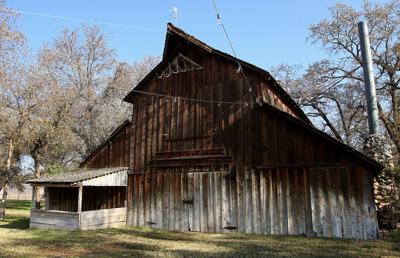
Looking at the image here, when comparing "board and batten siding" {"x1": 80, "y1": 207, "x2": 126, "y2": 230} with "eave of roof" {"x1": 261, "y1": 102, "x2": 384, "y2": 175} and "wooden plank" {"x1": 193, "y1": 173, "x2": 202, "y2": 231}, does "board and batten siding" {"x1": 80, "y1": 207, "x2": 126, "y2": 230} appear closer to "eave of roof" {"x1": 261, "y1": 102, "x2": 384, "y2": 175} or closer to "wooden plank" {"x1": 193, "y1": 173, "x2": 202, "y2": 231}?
"wooden plank" {"x1": 193, "y1": 173, "x2": 202, "y2": 231}

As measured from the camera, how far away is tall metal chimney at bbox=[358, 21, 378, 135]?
17.0 m

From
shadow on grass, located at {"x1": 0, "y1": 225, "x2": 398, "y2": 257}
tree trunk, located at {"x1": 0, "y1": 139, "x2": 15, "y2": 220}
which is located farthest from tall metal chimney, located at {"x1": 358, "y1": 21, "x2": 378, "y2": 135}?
tree trunk, located at {"x1": 0, "y1": 139, "x2": 15, "y2": 220}

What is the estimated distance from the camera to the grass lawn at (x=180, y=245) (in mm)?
11172

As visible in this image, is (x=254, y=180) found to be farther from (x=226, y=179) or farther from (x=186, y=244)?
(x=186, y=244)

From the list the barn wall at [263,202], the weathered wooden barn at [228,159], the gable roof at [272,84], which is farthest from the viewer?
the weathered wooden barn at [228,159]

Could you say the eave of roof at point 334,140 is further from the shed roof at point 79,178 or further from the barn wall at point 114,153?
the shed roof at point 79,178

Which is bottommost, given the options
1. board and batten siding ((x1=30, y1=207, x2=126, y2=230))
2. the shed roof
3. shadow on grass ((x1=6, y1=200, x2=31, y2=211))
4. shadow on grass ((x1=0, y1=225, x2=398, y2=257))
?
shadow on grass ((x1=0, y1=225, x2=398, y2=257))

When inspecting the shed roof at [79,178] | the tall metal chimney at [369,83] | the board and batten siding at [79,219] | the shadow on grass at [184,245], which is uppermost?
the tall metal chimney at [369,83]

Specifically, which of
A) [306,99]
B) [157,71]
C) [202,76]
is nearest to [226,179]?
[202,76]

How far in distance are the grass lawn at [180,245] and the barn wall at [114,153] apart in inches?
179

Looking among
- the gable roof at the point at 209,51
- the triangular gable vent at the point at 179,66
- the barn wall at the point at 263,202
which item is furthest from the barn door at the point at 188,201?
the gable roof at the point at 209,51

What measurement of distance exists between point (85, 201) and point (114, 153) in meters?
3.32

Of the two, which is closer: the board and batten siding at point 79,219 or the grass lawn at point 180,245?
the grass lawn at point 180,245

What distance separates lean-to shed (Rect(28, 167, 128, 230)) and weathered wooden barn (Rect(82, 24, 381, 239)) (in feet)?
2.45
